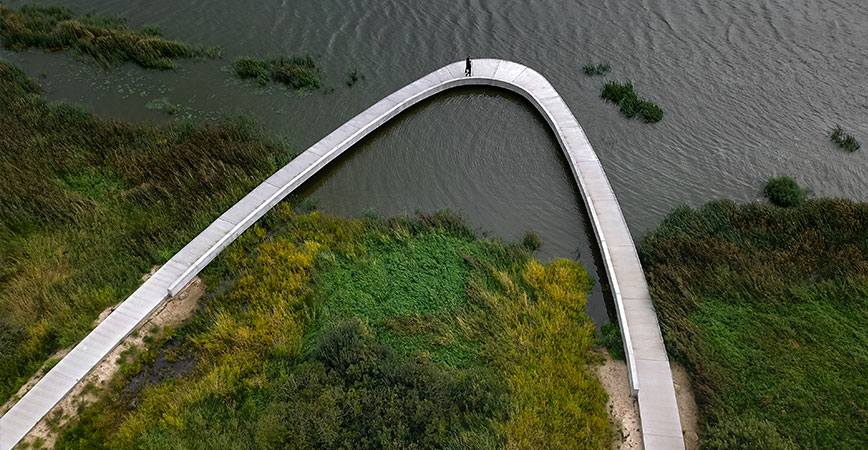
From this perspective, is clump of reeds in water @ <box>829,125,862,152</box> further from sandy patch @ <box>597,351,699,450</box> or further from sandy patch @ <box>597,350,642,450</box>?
sandy patch @ <box>597,350,642,450</box>

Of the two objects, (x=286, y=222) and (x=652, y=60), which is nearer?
(x=286, y=222)

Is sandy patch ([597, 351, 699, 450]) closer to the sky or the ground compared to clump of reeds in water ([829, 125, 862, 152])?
closer to the ground

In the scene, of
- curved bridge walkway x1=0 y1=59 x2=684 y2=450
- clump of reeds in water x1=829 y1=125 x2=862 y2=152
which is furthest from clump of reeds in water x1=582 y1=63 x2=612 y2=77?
clump of reeds in water x1=829 y1=125 x2=862 y2=152

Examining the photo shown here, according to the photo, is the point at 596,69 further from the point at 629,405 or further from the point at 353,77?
the point at 629,405

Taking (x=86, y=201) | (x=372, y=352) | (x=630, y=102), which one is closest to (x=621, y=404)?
(x=372, y=352)

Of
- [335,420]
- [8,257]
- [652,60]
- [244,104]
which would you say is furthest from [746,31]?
[8,257]

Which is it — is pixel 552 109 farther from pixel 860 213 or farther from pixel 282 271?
pixel 282 271
